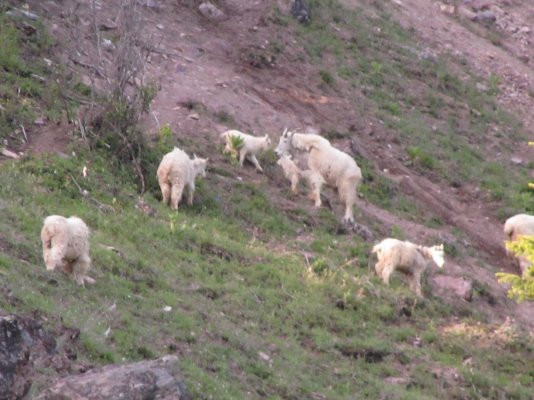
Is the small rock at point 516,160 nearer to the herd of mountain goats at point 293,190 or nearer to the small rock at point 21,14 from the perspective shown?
the herd of mountain goats at point 293,190

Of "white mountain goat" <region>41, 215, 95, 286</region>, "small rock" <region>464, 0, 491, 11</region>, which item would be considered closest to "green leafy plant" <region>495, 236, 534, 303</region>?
"white mountain goat" <region>41, 215, 95, 286</region>

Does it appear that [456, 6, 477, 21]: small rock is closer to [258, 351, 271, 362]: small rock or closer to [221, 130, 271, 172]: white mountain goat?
[221, 130, 271, 172]: white mountain goat

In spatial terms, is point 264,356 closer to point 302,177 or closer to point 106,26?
point 302,177

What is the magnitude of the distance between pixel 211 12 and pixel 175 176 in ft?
37.7

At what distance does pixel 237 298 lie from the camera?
50.0 ft

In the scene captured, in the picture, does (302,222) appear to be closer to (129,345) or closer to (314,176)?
(314,176)

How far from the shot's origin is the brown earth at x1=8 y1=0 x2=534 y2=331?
2095cm

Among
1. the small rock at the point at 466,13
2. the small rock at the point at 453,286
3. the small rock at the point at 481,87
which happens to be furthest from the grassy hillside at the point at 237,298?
the small rock at the point at 466,13

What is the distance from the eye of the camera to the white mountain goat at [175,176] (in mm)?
17797

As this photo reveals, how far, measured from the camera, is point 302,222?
19.5 m

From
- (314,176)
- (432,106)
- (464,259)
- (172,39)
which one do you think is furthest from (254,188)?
(432,106)

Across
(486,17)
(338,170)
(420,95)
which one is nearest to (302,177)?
(338,170)

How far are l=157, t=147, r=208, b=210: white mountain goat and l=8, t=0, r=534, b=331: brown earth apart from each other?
198 centimetres

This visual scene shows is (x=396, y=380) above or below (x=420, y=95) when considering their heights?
above
